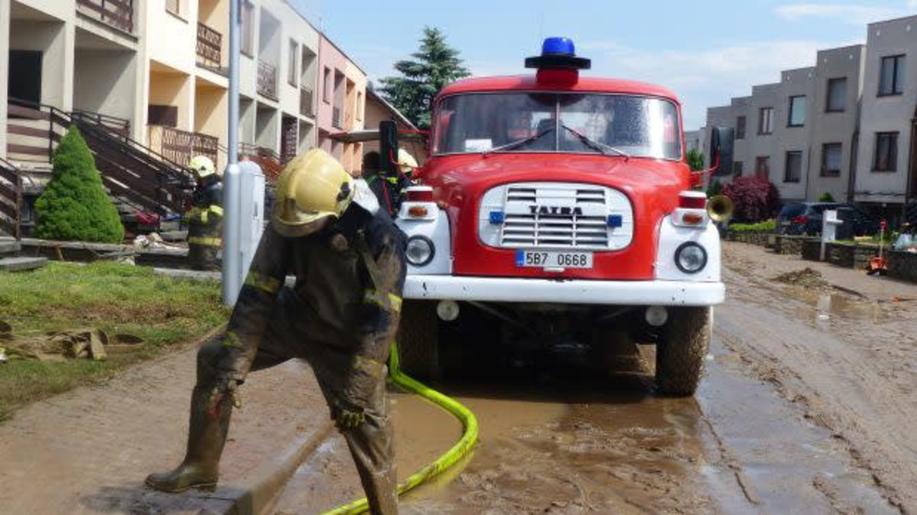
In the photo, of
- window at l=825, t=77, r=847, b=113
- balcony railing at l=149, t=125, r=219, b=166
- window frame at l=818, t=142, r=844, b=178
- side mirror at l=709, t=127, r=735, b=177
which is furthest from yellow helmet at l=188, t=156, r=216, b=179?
window at l=825, t=77, r=847, b=113

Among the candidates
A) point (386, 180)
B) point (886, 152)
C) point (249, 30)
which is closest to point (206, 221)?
point (386, 180)

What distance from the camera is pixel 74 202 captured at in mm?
16766

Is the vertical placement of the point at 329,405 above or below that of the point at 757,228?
below

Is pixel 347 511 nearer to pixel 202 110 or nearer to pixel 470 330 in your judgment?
pixel 470 330

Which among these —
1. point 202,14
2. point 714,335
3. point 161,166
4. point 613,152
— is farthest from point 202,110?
point 613,152

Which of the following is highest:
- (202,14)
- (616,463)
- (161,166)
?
(202,14)

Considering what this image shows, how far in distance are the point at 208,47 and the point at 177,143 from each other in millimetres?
4950

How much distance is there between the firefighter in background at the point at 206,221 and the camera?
45.3ft

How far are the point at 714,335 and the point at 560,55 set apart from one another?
457 cm

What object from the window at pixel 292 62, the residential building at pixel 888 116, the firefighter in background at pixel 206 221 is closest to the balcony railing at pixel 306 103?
the window at pixel 292 62

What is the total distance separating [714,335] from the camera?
12.7 meters

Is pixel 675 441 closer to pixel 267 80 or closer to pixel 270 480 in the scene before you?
pixel 270 480

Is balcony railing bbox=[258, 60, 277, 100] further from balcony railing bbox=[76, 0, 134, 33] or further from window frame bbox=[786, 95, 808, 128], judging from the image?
window frame bbox=[786, 95, 808, 128]

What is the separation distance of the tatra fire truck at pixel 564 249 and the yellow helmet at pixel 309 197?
356cm
